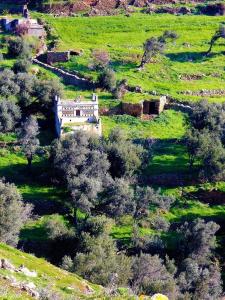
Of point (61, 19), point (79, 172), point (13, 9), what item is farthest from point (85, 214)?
point (13, 9)

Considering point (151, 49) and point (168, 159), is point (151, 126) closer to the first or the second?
point (168, 159)

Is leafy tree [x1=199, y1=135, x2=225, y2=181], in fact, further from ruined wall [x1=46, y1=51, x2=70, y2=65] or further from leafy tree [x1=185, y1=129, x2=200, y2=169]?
ruined wall [x1=46, y1=51, x2=70, y2=65]

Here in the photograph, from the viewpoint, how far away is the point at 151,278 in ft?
129

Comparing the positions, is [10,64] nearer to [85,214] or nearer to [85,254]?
[85,214]

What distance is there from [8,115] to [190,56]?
37896mm

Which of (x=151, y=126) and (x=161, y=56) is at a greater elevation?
(x=161, y=56)

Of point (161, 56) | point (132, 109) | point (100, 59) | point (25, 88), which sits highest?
point (161, 56)

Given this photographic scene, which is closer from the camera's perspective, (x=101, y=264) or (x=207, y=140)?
(x=101, y=264)

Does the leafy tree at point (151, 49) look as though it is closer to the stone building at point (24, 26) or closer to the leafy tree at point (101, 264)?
the stone building at point (24, 26)

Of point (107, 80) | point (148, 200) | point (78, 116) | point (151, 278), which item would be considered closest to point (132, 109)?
point (107, 80)

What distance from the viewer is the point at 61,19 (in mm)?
99250

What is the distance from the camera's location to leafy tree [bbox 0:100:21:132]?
206 ft

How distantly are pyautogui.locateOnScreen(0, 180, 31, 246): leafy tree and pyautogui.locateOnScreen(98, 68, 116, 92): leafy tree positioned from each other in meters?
32.3

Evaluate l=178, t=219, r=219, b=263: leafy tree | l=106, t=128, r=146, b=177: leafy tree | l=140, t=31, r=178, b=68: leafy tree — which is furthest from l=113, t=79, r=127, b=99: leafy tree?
l=178, t=219, r=219, b=263: leafy tree
